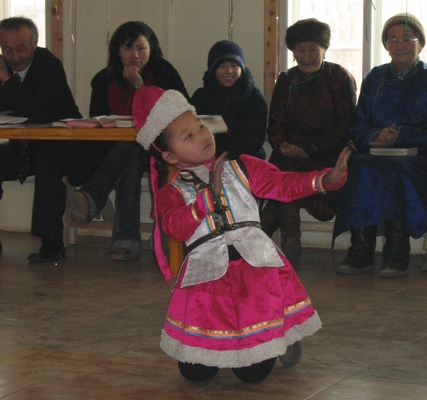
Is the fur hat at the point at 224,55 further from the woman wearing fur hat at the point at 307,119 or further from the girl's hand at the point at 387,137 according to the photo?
the girl's hand at the point at 387,137

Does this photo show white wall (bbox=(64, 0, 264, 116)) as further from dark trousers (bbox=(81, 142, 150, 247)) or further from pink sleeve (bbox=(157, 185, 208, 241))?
pink sleeve (bbox=(157, 185, 208, 241))

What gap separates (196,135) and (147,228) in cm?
234

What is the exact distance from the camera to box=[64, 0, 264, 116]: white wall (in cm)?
464

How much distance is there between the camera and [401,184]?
3648mm

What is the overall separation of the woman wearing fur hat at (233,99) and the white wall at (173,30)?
1.36 ft

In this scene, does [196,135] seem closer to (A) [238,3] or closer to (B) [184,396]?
(B) [184,396]

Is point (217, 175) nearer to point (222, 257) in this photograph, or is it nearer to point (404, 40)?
point (222, 257)

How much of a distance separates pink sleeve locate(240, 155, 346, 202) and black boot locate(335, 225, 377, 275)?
1631 mm

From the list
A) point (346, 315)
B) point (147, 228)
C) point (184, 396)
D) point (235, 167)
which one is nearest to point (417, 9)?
point (147, 228)

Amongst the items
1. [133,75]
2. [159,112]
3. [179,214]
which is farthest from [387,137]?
[179,214]

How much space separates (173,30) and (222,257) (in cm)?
295

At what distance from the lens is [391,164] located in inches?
145

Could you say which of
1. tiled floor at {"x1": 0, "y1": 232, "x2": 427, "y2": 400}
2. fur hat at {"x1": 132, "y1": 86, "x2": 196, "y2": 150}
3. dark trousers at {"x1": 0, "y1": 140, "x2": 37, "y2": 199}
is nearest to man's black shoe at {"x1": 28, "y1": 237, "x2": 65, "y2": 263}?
tiled floor at {"x1": 0, "y1": 232, "x2": 427, "y2": 400}

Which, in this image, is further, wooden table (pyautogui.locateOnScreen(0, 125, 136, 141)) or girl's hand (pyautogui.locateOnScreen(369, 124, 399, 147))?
girl's hand (pyautogui.locateOnScreen(369, 124, 399, 147))
